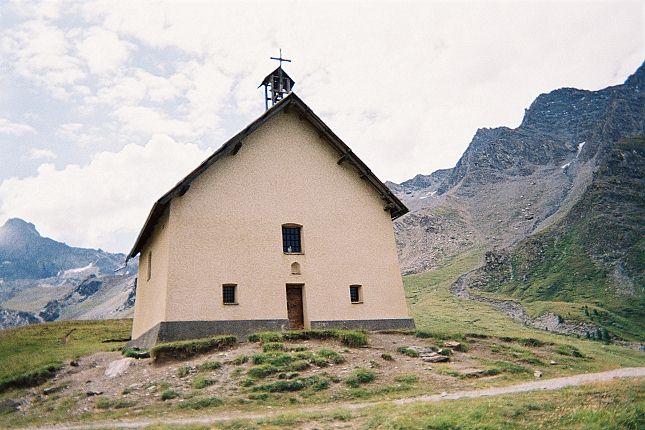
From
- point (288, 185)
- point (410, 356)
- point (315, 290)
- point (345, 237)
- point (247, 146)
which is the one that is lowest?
point (410, 356)

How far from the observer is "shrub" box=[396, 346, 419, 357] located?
66.5ft

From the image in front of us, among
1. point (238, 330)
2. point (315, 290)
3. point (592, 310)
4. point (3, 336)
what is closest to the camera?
point (238, 330)

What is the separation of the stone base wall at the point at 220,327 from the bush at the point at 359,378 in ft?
26.3

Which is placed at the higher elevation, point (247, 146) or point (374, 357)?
point (247, 146)

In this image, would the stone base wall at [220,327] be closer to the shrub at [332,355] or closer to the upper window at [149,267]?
the upper window at [149,267]

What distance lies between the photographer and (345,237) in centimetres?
2728

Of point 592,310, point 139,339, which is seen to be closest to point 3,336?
point 139,339

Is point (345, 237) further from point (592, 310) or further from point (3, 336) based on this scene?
point (592, 310)

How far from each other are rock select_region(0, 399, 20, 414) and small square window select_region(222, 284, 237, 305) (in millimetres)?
8812

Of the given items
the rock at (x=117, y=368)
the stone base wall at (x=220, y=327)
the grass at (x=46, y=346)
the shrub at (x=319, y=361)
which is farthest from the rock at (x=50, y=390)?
the shrub at (x=319, y=361)

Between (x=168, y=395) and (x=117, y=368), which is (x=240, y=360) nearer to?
(x=168, y=395)

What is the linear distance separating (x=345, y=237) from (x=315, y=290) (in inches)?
130

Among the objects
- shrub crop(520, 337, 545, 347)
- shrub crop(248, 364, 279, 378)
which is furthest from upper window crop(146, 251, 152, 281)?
shrub crop(520, 337, 545, 347)

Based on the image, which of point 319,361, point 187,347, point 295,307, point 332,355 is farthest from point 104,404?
point 295,307
